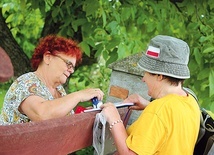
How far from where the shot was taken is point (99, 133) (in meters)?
1.97

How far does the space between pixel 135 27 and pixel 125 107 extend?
1.74m

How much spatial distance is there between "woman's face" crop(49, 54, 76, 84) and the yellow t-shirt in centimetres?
92

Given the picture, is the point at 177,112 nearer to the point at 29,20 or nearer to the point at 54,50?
the point at 54,50

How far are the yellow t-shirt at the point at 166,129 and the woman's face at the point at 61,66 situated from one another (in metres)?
0.92

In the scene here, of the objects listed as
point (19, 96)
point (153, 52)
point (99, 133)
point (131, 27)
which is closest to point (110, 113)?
point (99, 133)

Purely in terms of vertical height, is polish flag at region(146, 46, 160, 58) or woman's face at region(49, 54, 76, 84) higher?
polish flag at region(146, 46, 160, 58)

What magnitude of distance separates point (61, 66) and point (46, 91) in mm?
211

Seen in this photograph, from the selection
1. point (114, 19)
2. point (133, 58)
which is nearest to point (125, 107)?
point (133, 58)

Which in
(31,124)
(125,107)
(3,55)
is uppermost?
(3,55)

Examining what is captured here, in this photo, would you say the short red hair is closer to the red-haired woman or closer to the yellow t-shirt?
the red-haired woman

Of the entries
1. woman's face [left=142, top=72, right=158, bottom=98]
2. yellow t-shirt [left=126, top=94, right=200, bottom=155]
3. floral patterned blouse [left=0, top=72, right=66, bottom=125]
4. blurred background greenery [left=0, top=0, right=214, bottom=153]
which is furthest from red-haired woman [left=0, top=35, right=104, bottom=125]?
blurred background greenery [left=0, top=0, right=214, bottom=153]

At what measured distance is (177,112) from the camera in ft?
6.49

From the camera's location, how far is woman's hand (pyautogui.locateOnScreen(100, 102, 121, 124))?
1.98 metres

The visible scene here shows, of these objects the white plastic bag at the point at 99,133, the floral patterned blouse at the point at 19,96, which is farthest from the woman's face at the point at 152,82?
the floral patterned blouse at the point at 19,96
